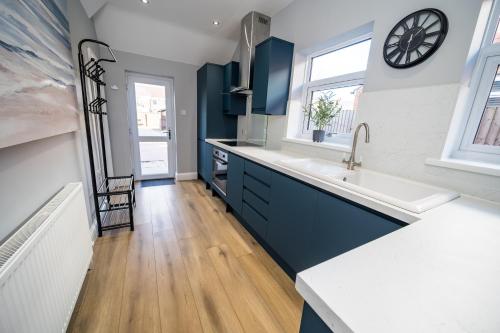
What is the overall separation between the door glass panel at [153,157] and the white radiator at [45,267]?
260cm

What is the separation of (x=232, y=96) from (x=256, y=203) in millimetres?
2102

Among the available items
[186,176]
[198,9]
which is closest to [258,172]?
[198,9]

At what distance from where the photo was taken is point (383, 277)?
0.48m

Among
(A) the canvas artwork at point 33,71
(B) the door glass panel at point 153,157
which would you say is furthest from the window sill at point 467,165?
(B) the door glass panel at point 153,157

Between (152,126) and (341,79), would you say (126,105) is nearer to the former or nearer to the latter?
(152,126)

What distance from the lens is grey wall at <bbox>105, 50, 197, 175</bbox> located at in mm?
3201

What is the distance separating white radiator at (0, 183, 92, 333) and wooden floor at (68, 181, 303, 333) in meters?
0.27

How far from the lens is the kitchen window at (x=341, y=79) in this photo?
1809 mm

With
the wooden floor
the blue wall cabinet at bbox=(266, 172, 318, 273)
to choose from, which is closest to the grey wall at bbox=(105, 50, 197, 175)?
the wooden floor

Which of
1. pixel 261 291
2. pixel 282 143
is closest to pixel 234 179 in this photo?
pixel 282 143

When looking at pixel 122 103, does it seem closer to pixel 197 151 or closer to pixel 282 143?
pixel 197 151

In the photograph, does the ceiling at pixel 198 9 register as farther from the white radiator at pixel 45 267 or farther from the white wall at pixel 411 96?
the white radiator at pixel 45 267

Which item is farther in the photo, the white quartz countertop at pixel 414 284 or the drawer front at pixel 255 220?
the drawer front at pixel 255 220

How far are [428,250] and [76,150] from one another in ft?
7.97
